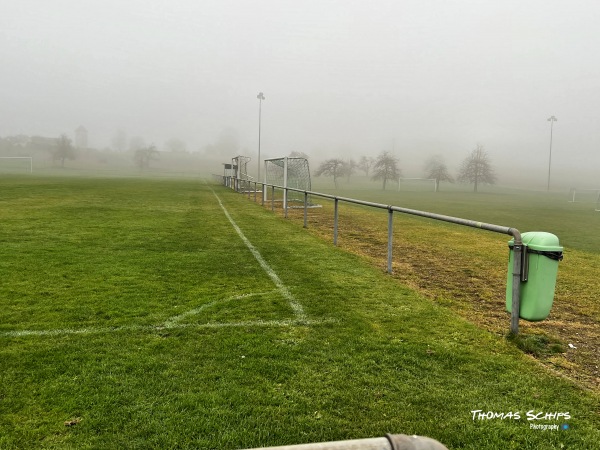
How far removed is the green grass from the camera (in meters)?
2.33

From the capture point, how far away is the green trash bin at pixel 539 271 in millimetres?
3498

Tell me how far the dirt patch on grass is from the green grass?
0.38 metres

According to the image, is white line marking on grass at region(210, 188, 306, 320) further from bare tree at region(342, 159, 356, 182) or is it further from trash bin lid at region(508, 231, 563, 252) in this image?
bare tree at region(342, 159, 356, 182)

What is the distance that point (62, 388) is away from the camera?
8.87ft

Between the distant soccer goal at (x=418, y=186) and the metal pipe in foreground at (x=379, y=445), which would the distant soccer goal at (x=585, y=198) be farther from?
the metal pipe in foreground at (x=379, y=445)

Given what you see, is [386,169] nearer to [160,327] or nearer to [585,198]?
[585,198]

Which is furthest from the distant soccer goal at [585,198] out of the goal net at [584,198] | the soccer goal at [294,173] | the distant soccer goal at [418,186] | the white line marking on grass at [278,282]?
the white line marking on grass at [278,282]

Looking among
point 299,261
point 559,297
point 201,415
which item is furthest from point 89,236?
point 559,297

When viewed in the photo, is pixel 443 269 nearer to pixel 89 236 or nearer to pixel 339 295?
pixel 339 295

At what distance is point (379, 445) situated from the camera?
1151 millimetres

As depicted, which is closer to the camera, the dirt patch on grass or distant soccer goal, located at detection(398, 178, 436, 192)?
the dirt patch on grass

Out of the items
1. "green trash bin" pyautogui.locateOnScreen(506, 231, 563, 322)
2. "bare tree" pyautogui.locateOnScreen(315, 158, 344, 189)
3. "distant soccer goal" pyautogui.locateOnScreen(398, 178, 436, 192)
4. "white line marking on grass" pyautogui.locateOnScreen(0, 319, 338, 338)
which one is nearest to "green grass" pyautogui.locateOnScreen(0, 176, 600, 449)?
"white line marking on grass" pyautogui.locateOnScreen(0, 319, 338, 338)

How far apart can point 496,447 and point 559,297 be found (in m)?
4.38

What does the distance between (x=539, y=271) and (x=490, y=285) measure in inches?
117
